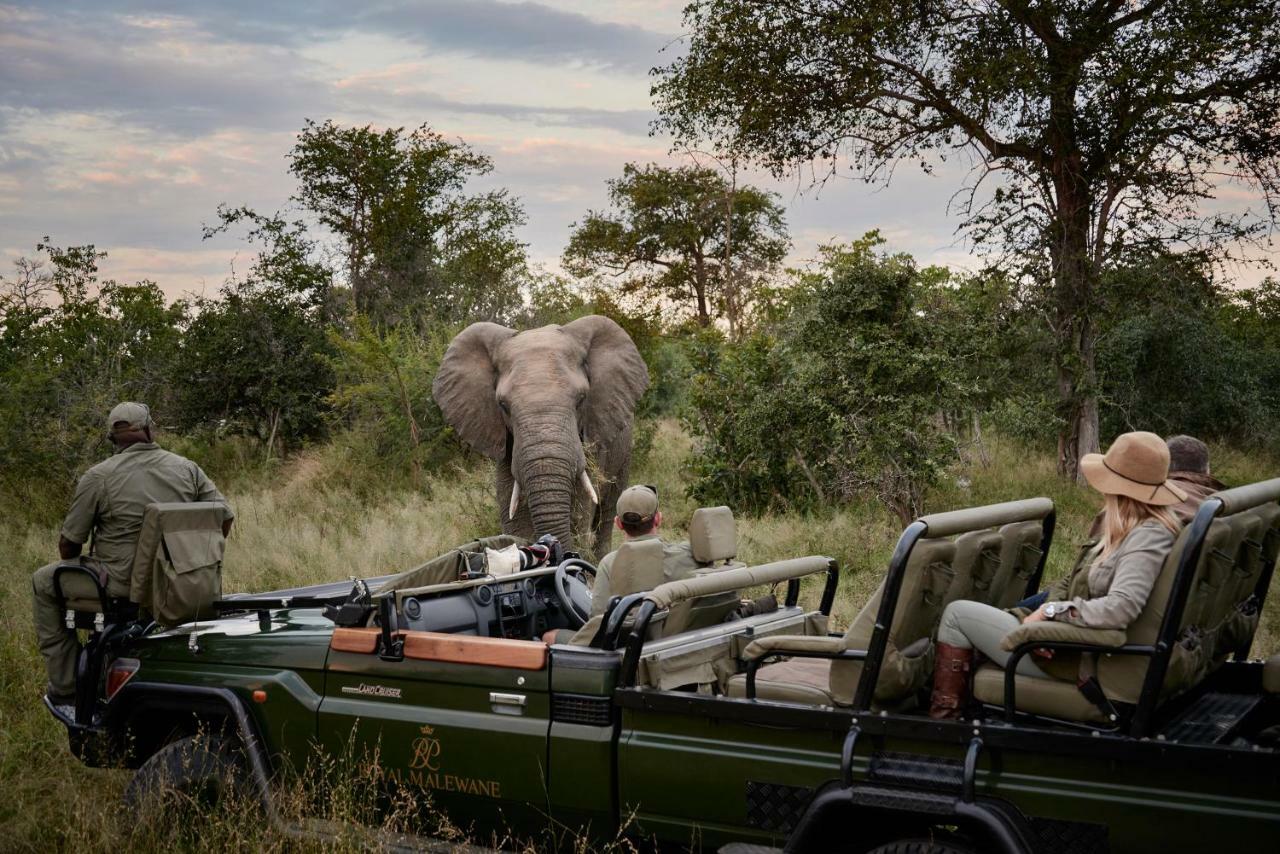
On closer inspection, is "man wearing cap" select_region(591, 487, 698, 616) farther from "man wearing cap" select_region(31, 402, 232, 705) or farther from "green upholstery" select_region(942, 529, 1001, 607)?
"man wearing cap" select_region(31, 402, 232, 705)

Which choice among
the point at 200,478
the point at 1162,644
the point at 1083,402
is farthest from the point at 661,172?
the point at 1162,644

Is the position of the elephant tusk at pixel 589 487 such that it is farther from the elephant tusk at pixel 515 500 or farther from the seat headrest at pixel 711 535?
the seat headrest at pixel 711 535

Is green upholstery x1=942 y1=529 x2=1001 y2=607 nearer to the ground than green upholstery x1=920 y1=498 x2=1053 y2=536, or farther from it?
nearer to the ground

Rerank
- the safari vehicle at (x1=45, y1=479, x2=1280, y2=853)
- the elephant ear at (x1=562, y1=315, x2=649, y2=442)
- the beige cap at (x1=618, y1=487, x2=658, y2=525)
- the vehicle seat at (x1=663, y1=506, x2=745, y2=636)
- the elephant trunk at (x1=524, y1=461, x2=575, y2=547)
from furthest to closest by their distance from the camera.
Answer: the elephant ear at (x1=562, y1=315, x2=649, y2=442)
the elephant trunk at (x1=524, y1=461, x2=575, y2=547)
the beige cap at (x1=618, y1=487, x2=658, y2=525)
the vehicle seat at (x1=663, y1=506, x2=745, y2=636)
the safari vehicle at (x1=45, y1=479, x2=1280, y2=853)

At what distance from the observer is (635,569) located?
17.1 feet

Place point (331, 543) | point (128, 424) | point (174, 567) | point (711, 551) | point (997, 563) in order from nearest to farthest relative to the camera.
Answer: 1. point (997, 563)
2. point (711, 551)
3. point (174, 567)
4. point (128, 424)
5. point (331, 543)

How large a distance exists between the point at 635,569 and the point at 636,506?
2.27 feet

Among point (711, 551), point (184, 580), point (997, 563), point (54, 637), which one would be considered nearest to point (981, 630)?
point (997, 563)

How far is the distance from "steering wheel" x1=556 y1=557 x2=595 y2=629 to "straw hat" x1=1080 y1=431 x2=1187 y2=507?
2.76m

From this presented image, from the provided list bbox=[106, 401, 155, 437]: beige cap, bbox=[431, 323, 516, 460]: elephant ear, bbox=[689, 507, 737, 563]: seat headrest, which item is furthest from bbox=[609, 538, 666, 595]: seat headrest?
bbox=[431, 323, 516, 460]: elephant ear

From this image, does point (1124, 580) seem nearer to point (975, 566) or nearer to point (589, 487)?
point (975, 566)

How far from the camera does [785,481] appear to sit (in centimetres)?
1608

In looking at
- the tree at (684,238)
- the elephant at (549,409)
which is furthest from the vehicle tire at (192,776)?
the tree at (684,238)

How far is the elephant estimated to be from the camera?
11.8 m
